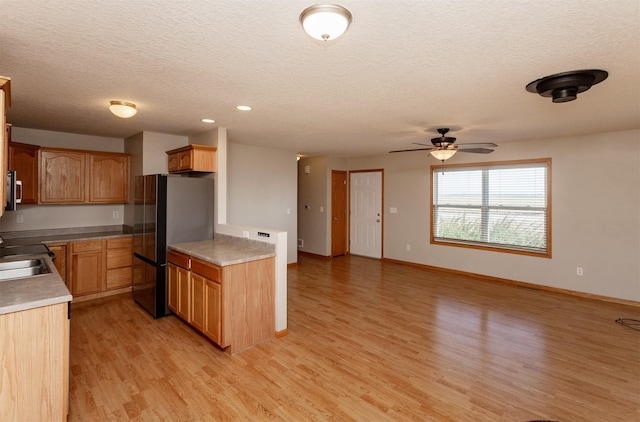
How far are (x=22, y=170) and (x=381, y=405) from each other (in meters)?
4.83

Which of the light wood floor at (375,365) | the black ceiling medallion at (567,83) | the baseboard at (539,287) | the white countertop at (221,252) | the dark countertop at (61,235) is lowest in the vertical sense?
the light wood floor at (375,365)

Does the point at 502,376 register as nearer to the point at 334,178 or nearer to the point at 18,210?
the point at 334,178

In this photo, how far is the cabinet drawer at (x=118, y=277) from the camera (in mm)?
4406

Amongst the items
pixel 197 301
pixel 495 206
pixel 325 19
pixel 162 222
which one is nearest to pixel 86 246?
pixel 162 222

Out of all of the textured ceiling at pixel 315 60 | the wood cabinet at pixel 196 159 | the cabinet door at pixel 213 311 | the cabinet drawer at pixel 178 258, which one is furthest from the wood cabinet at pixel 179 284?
the textured ceiling at pixel 315 60

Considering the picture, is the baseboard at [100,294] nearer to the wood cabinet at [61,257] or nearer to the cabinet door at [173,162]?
the wood cabinet at [61,257]

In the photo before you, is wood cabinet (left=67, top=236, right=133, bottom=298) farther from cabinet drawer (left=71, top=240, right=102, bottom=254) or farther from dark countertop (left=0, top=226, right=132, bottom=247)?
dark countertop (left=0, top=226, right=132, bottom=247)

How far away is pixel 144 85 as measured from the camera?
257 centimetres

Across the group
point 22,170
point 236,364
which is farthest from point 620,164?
point 22,170

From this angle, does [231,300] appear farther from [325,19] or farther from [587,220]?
[587,220]

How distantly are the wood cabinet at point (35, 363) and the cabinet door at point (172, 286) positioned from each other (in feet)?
5.51

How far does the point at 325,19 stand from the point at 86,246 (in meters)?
4.35

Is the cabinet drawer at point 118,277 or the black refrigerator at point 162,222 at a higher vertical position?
the black refrigerator at point 162,222

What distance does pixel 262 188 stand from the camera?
5.86 metres
